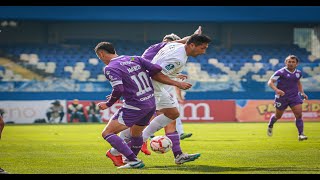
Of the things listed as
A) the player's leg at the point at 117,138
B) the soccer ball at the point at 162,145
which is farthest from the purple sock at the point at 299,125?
the player's leg at the point at 117,138

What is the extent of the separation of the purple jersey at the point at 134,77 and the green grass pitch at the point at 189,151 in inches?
40.6

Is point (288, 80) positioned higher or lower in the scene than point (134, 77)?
lower

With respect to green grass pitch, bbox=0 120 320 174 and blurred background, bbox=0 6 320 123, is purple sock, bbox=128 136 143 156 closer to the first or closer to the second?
green grass pitch, bbox=0 120 320 174

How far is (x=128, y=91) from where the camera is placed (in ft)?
34.0

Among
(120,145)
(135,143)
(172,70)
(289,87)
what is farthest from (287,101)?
(120,145)

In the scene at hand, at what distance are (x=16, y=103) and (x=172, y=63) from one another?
19.0 metres

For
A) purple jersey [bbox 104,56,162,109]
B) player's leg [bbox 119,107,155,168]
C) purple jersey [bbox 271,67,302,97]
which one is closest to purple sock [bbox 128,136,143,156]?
player's leg [bbox 119,107,155,168]

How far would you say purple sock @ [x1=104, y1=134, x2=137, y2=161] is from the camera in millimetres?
10320

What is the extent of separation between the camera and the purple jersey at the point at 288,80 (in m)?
18.1

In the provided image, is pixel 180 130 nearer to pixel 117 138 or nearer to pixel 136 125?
pixel 136 125

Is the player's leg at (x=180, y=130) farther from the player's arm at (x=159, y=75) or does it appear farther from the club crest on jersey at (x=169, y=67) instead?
the player's arm at (x=159, y=75)

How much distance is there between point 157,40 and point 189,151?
2589cm

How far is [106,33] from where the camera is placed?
40.3 meters

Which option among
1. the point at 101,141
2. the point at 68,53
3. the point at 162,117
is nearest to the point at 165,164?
the point at 162,117
